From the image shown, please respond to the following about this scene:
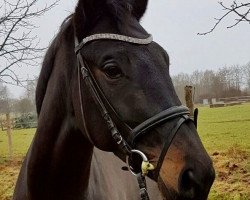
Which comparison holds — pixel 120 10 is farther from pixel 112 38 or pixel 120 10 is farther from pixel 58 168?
pixel 58 168

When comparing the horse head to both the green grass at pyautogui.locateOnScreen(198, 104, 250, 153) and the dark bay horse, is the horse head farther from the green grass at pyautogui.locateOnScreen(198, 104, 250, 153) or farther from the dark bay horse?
the green grass at pyautogui.locateOnScreen(198, 104, 250, 153)

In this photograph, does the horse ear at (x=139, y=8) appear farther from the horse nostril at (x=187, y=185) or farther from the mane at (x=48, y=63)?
the horse nostril at (x=187, y=185)

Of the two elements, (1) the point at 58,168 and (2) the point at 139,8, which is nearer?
(2) the point at 139,8

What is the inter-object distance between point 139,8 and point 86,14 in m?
0.40

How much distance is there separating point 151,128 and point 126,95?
24cm

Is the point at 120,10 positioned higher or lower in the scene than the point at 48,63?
higher

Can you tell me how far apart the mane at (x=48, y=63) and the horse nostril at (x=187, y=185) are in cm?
134

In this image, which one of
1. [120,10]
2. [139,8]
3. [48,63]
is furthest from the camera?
[48,63]

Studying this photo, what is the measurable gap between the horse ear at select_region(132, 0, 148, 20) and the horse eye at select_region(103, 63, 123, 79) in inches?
20.6

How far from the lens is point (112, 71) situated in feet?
7.05

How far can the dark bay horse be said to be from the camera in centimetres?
192

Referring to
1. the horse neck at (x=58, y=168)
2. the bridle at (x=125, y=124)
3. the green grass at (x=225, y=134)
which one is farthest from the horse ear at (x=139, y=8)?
the green grass at (x=225, y=134)

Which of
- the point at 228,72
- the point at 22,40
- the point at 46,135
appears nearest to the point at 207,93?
the point at 228,72

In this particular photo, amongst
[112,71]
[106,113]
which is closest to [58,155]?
[106,113]
